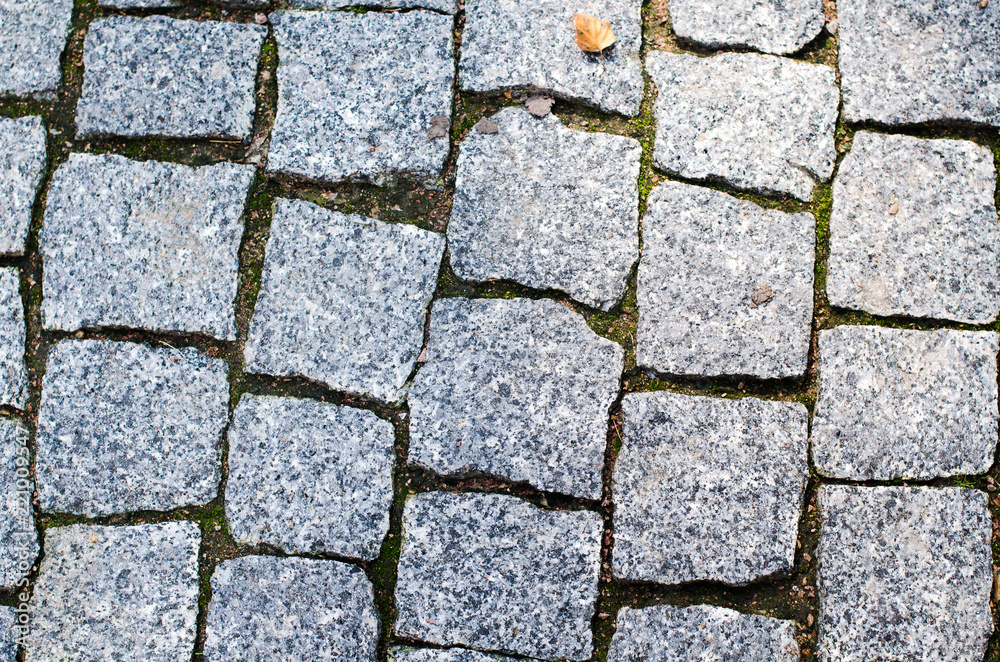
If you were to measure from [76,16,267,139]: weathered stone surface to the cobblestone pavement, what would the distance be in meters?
0.01

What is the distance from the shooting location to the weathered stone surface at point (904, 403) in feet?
6.49

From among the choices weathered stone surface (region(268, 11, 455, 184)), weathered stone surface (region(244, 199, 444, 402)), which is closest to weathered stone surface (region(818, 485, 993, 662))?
weathered stone surface (region(244, 199, 444, 402))

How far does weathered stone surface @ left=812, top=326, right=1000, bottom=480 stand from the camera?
1.98 metres

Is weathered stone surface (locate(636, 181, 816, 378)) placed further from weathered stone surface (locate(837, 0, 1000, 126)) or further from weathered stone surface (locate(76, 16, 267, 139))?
weathered stone surface (locate(76, 16, 267, 139))

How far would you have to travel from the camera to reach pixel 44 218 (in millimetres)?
2150

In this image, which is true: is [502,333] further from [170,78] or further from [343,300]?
[170,78]

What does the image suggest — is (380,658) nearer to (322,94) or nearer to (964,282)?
(322,94)

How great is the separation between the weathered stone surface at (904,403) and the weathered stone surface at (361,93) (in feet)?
4.03

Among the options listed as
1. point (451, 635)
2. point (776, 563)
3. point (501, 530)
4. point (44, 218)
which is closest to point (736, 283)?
point (776, 563)

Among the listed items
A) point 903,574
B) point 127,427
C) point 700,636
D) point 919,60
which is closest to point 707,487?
point 700,636

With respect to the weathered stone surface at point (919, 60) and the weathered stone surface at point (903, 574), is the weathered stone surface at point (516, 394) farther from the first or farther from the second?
the weathered stone surface at point (919, 60)

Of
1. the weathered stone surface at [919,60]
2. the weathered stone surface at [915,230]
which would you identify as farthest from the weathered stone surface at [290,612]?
the weathered stone surface at [919,60]

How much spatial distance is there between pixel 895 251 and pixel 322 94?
65.3 inches

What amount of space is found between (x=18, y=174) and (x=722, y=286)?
201cm
